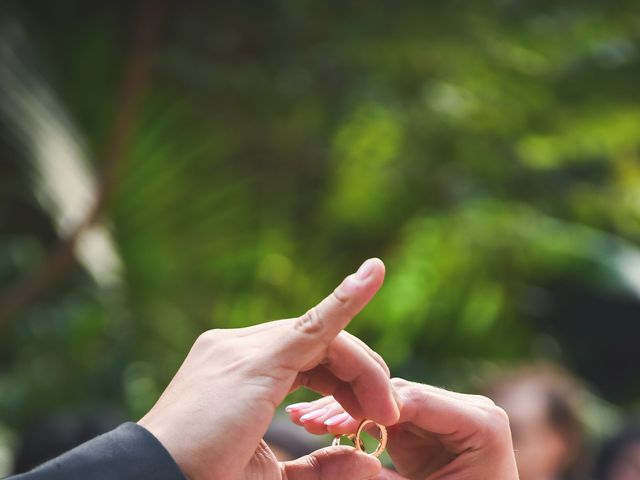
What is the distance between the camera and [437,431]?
1591mm

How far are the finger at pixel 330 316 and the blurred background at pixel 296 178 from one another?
14.0 feet

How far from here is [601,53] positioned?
6691 millimetres

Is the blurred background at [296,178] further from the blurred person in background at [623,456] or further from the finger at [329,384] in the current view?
the finger at [329,384]

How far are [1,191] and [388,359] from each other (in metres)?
2.31

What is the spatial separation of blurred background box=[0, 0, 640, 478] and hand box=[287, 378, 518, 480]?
4006 millimetres

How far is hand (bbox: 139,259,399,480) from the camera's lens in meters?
1.34

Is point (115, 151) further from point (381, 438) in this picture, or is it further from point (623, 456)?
point (381, 438)

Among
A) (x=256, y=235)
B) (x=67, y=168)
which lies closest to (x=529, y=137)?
(x=256, y=235)

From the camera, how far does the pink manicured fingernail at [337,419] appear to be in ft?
5.24

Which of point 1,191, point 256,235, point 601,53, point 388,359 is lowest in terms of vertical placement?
point 388,359

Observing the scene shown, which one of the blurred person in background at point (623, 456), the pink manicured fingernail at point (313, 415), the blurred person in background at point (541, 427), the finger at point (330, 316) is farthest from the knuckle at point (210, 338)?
the blurred person in background at point (623, 456)

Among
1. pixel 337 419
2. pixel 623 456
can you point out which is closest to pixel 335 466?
pixel 337 419

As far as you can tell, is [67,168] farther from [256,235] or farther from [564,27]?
[564,27]

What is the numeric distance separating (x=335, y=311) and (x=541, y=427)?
3105 mm
